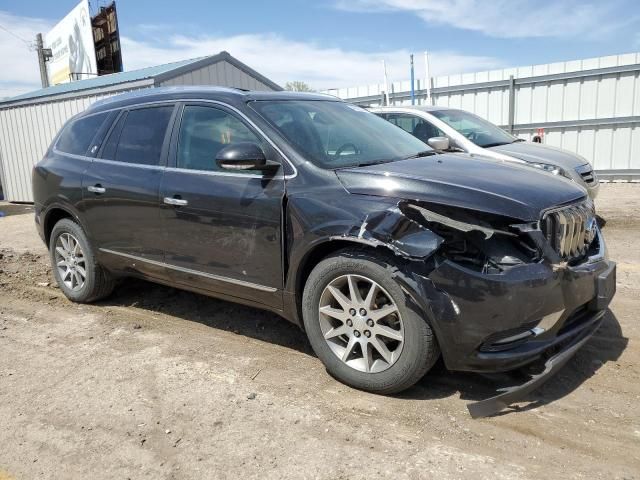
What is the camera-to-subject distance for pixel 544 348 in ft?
9.57

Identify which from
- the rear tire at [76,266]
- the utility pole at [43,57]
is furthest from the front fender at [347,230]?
the utility pole at [43,57]

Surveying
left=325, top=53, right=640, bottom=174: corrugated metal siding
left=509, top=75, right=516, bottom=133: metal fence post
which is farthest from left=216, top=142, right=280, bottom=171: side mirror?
left=509, top=75, right=516, bottom=133: metal fence post

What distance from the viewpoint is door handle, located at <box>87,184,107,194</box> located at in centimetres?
457

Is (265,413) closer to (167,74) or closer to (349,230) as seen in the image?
(349,230)

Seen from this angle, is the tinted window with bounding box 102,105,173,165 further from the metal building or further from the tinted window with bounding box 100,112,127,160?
the metal building

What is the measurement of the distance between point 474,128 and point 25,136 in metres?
12.3

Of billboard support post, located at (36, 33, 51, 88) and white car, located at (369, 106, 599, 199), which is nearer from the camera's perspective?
white car, located at (369, 106, 599, 199)

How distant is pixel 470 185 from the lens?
10.1 ft

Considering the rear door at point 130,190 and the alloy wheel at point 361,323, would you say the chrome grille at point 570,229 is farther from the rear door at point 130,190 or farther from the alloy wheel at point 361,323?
the rear door at point 130,190

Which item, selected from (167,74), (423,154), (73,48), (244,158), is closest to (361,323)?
(244,158)

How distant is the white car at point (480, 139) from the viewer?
7195mm

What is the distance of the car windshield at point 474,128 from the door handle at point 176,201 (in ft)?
17.1

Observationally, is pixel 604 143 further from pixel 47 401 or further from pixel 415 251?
pixel 47 401

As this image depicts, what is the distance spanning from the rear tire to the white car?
4464 millimetres
